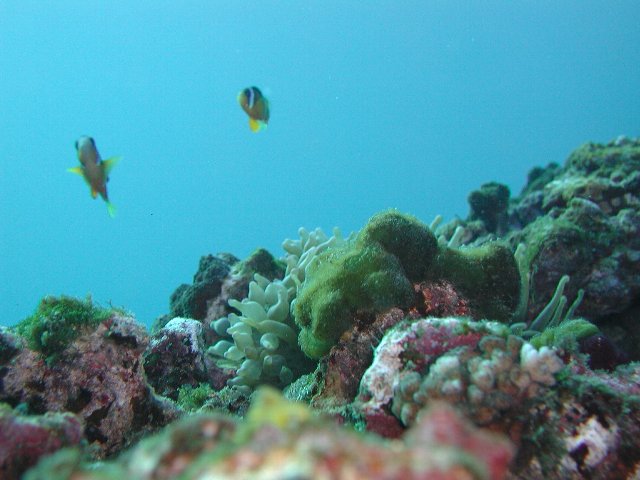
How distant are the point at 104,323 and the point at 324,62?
15891 centimetres

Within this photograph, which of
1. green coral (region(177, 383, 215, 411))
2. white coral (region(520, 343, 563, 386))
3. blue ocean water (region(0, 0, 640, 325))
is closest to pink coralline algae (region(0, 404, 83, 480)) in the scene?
white coral (region(520, 343, 563, 386))

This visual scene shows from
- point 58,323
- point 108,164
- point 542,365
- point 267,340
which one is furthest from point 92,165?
point 542,365

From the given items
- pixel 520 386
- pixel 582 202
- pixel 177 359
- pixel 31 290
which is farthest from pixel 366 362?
pixel 31 290

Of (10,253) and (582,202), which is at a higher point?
(10,253)

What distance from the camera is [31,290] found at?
12369cm

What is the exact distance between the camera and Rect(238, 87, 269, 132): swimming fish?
5.65 meters

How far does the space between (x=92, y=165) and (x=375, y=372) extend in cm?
377

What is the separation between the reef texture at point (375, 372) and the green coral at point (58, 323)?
0.01 meters

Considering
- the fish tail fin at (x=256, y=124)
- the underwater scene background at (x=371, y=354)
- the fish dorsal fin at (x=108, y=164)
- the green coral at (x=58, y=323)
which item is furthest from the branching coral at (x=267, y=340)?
the fish dorsal fin at (x=108, y=164)

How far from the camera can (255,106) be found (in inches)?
224

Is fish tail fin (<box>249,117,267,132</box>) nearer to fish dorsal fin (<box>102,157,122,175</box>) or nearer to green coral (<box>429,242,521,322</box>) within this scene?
fish dorsal fin (<box>102,157,122,175</box>)

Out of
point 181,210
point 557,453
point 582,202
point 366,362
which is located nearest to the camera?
point 557,453

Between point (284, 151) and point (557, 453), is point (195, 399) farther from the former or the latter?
point (284, 151)

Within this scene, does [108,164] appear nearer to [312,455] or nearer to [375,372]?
[375,372]
